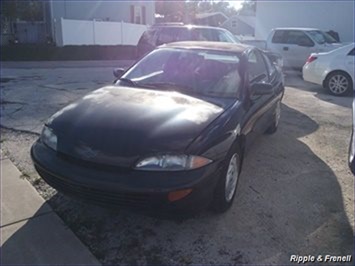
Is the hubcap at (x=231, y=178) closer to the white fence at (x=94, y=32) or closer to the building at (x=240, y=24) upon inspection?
the white fence at (x=94, y=32)

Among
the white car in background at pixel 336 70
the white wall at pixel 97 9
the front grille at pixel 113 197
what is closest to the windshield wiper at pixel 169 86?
the front grille at pixel 113 197

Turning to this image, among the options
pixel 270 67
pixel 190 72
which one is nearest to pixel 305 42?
Result: pixel 270 67

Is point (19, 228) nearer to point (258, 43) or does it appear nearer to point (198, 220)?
point (198, 220)

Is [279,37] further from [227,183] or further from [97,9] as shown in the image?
[97,9]

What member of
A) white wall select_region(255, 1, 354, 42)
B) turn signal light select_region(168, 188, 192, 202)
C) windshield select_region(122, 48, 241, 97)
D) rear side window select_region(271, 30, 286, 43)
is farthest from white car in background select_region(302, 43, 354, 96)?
white wall select_region(255, 1, 354, 42)

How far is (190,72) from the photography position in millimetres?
4027

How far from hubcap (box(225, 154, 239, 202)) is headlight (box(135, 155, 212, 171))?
1.92 feet

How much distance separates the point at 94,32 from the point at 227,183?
20.1 meters

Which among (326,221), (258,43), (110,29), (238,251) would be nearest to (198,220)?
(238,251)

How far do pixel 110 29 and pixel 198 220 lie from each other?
21044 mm

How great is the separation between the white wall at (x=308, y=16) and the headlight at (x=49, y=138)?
1950cm

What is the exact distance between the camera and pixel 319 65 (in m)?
9.66

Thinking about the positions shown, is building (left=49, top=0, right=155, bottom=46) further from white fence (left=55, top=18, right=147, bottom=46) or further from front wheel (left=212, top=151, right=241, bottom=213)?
front wheel (left=212, top=151, right=241, bottom=213)

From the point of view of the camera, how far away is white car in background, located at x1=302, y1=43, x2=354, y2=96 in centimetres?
921
